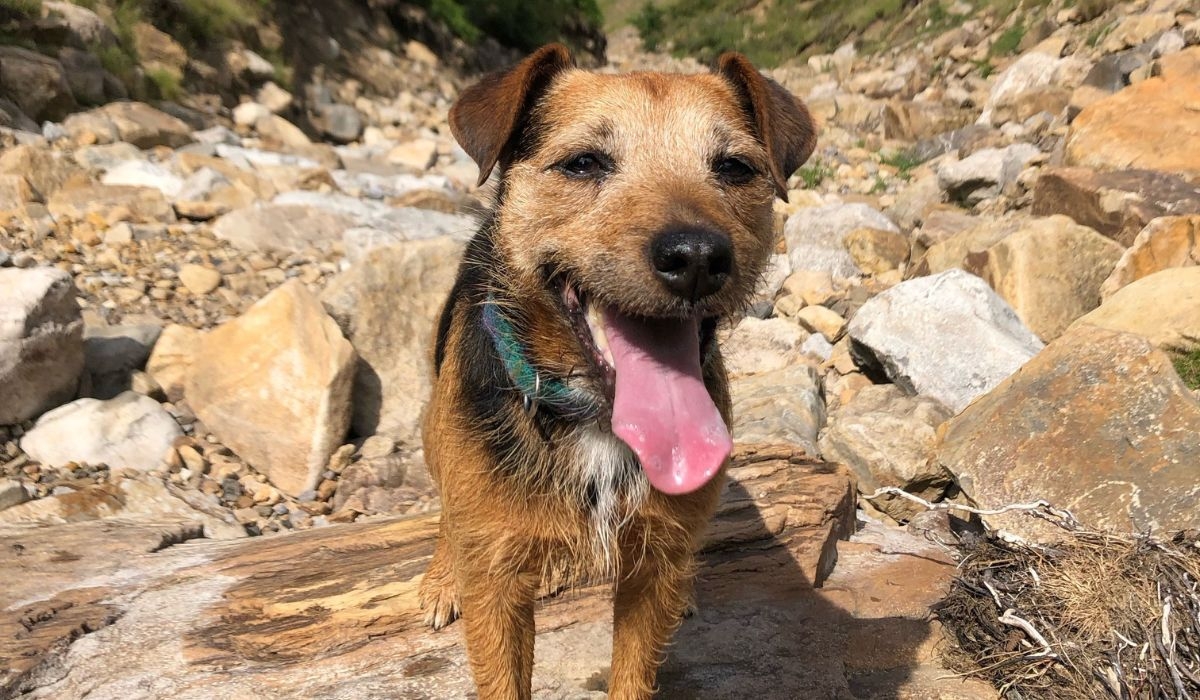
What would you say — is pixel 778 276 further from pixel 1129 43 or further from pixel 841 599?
pixel 1129 43

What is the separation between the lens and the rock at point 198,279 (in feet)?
25.8

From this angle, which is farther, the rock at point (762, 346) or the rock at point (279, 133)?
the rock at point (279, 133)

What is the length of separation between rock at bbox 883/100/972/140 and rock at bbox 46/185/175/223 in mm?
12427

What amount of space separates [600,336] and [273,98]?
44.8 ft

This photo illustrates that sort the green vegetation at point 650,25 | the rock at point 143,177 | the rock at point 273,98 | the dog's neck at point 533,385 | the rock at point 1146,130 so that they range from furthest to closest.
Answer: the green vegetation at point 650,25, the rock at point 273,98, the rock at point 143,177, the rock at point 1146,130, the dog's neck at point 533,385

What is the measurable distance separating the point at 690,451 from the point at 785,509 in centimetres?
222

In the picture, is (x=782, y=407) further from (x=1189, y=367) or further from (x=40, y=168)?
(x=40, y=168)

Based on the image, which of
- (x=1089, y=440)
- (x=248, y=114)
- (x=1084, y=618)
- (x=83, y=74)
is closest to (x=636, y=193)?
(x=1084, y=618)

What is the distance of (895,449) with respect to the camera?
19.0ft

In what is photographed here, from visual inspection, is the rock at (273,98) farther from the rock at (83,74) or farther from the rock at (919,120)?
the rock at (919,120)

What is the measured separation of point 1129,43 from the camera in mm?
13836

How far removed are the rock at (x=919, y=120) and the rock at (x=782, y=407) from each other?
1015 cm

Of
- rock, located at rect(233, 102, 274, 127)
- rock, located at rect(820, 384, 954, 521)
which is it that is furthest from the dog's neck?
rock, located at rect(233, 102, 274, 127)

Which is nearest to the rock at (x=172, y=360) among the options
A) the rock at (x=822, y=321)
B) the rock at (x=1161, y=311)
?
the rock at (x=822, y=321)
